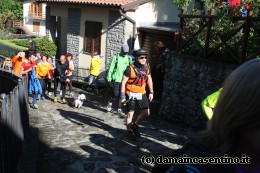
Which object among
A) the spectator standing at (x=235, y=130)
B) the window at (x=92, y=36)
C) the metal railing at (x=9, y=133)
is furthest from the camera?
the window at (x=92, y=36)

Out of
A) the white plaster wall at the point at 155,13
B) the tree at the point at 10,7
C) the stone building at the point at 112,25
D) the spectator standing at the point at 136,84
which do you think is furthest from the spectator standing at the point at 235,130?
the tree at the point at 10,7

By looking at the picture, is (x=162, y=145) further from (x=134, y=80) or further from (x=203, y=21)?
(x=203, y=21)

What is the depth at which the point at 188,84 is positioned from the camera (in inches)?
319

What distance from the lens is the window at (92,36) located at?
595 inches

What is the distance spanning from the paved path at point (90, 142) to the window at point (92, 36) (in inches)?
241

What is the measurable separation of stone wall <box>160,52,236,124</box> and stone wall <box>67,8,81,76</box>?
8.29 m

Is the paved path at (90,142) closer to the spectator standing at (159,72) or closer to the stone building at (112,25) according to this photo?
the spectator standing at (159,72)

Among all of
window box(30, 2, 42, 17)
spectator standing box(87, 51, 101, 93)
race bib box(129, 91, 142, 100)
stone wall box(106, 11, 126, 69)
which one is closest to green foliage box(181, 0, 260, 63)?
race bib box(129, 91, 142, 100)

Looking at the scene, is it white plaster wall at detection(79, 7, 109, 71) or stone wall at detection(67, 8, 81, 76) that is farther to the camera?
stone wall at detection(67, 8, 81, 76)

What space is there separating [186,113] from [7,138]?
4911 mm

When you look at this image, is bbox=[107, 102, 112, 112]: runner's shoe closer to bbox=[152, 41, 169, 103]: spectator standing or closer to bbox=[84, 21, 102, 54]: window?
bbox=[152, 41, 169, 103]: spectator standing

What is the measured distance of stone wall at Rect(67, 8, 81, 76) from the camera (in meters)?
16.2

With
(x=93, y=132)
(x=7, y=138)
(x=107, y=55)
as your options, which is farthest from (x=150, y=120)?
(x=107, y=55)

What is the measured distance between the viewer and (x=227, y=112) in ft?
4.49
